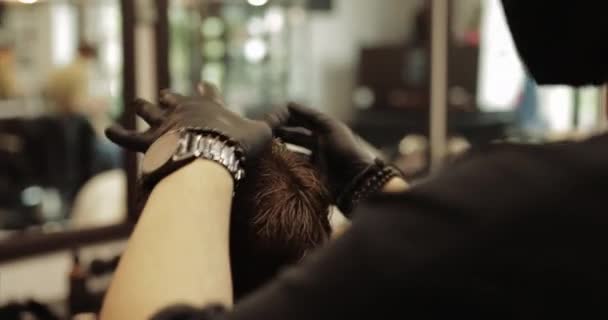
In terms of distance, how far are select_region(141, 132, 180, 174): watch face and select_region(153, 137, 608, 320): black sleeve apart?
16.1 inches

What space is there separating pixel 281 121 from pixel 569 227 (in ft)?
2.41

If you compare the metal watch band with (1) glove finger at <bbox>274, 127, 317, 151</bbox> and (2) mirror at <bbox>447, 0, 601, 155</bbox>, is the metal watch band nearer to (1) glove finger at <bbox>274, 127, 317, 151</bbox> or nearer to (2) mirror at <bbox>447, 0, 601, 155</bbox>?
(1) glove finger at <bbox>274, 127, 317, 151</bbox>

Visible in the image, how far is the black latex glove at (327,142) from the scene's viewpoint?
4.30ft

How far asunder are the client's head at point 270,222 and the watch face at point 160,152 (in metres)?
0.13

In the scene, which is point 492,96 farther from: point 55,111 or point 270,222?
point 270,222

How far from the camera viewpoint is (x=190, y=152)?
1002 mm

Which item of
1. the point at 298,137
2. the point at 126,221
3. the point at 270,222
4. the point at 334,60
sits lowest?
the point at 126,221

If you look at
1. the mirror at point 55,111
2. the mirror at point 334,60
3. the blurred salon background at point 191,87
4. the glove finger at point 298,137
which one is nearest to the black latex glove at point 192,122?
the glove finger at point 298,137

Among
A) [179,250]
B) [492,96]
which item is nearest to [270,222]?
[179,250]

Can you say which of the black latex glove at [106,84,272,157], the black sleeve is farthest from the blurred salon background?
the black sleeve

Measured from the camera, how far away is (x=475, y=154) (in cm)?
69

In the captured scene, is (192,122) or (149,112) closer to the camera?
(192,122)

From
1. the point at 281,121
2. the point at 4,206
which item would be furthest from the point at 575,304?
the point at 4,206

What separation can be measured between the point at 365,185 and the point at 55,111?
6.61 ft
